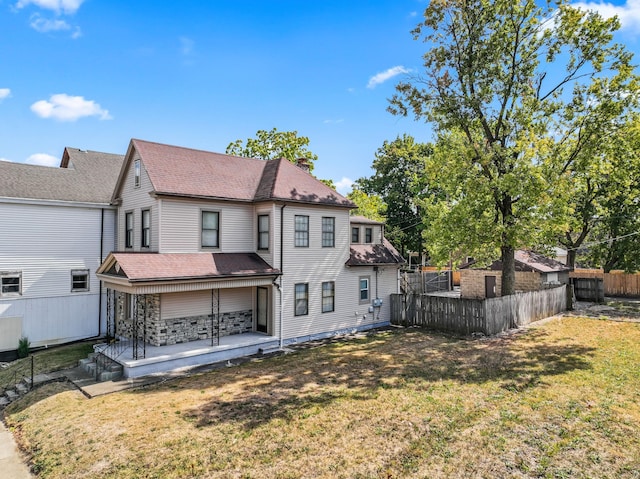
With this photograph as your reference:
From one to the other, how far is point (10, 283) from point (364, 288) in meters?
15.7

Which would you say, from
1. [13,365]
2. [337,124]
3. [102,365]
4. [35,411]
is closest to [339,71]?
[337,124]

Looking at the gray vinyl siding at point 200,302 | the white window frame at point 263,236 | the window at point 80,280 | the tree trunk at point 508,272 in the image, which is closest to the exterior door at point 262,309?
the gray vinyl siding at point 200,302

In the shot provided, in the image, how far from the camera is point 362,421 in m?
8.52

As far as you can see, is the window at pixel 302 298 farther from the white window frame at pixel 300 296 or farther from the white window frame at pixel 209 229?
the white window frame at pixel 209 229

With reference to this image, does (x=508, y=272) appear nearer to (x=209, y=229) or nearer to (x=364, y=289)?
(x=364, y=289)

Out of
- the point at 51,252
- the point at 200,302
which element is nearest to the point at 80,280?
the point at 51,252

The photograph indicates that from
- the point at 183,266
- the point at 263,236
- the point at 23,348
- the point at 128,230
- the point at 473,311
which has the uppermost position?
the point at 128,230

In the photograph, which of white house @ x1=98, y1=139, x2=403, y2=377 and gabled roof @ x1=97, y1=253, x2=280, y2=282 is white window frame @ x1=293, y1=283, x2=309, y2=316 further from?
gabled roof @ x1=97, y1=253, x2=280, y2=282

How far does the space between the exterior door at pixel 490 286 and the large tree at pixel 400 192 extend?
36.5ft

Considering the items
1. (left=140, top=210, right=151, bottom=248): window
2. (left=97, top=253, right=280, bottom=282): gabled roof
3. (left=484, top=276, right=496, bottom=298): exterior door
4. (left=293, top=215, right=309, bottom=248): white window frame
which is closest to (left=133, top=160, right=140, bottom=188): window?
(left=140, top=210, right=151, bottom=248): window

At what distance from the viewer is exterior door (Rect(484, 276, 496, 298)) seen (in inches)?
1095

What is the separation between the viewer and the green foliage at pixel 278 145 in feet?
113

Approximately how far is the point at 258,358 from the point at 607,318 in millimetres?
18009

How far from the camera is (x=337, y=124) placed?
22.3m
